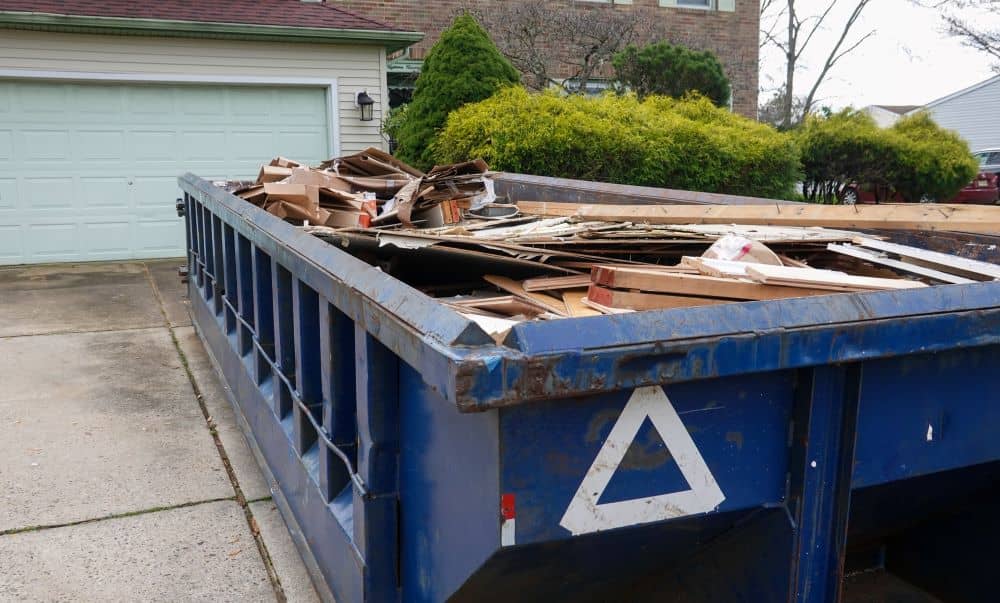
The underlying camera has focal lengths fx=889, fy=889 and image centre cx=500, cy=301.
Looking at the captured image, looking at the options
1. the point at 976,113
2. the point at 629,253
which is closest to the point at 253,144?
the point at 629,253

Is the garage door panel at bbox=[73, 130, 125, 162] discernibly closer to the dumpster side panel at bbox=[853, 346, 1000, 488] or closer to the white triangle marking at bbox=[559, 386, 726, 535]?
the white triangle marking at bbox=[559, 386, 726, 535]

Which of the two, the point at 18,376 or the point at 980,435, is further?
the point at 18,376

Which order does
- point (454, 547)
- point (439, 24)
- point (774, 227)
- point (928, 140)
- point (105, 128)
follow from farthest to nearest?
point (439, 24) → point (928, 140) → point (105, 128) → point (774, 227) → point (454, 547)

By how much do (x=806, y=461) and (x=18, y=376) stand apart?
5610 mm

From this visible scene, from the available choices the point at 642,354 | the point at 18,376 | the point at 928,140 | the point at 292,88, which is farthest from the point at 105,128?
the point at 928,140

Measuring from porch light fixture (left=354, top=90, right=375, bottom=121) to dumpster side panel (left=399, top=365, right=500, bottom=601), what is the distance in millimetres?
10850

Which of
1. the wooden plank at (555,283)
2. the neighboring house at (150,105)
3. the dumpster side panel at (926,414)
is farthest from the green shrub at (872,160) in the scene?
the dumpster side panel at (926,414)

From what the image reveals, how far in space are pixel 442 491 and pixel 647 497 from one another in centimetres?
50

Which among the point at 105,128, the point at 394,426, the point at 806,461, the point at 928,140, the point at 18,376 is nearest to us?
the point at 806,461

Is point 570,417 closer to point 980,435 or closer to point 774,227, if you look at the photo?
point 980,435

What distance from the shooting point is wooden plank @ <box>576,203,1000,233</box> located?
3.35m

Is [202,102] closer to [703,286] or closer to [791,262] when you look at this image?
[791,262]

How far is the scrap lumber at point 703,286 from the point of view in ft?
6.91

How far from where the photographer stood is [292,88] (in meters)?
12.5
